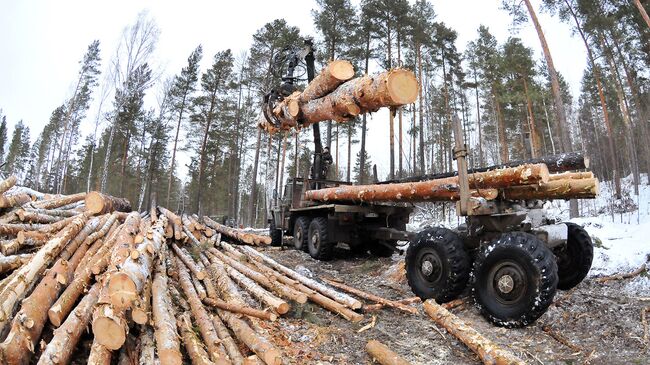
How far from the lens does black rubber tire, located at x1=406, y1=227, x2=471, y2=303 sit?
5121 millimetres

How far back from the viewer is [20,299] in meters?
3.68

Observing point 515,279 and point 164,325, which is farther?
point 515,279

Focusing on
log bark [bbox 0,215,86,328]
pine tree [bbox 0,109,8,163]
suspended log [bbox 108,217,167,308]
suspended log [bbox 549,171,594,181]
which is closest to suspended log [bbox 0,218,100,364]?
log bark [bbox 0,215,86,328]

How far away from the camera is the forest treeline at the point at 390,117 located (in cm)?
2041

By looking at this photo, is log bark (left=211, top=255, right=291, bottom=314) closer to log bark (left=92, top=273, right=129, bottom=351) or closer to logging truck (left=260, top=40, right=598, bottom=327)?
log bark (left=92, top=273, right=129, bottom=351)

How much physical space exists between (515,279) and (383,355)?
6.43 ft

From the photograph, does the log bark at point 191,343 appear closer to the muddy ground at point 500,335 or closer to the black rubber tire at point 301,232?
the muddy ground at point 500,335

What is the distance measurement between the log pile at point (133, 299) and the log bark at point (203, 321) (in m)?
0.01

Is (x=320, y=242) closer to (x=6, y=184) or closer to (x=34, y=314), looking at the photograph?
(x=34, y=314)

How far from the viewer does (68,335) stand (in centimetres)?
308

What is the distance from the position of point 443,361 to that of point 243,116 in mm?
28305

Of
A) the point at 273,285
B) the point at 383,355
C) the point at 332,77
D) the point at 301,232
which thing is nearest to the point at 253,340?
the point at 383,355

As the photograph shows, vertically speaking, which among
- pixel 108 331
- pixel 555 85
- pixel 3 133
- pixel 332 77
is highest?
pixel 3 133

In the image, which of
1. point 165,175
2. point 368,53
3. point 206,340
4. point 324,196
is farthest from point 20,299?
point 165,175
